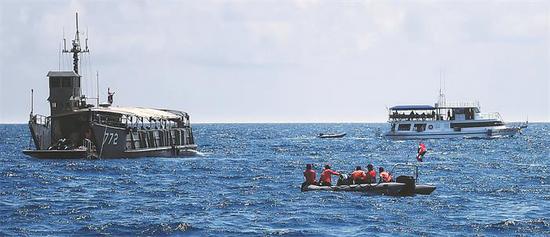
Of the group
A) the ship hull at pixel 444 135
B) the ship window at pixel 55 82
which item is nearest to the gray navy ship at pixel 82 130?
the ship window at pixel 55 82

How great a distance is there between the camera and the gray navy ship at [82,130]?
76.4 meters

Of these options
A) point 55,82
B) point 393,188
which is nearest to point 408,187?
point 393,188

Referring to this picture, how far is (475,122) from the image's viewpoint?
135 m

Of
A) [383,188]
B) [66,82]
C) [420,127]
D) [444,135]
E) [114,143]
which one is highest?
[66,82]

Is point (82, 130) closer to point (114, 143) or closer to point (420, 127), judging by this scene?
point (114, 143)

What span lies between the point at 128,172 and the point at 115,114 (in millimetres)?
15827

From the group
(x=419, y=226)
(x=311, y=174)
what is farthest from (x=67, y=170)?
(x=419, y=226)

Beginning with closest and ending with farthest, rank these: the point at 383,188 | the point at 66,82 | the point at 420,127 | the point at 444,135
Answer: the point at 383,188, the point at 66,82, the point at 420,127, the point at 444,135

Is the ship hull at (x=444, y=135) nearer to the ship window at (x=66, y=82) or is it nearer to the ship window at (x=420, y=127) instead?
the ship window at (x=420, y=127)

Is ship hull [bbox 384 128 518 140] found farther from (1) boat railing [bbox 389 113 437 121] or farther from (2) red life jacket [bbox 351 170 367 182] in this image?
(2) red life jacket [bbox 351 170 367 182]

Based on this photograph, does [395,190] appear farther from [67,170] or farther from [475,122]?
[475,122]

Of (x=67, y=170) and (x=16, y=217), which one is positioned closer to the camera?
(x=16, y=217)

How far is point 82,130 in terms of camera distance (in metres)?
79.9

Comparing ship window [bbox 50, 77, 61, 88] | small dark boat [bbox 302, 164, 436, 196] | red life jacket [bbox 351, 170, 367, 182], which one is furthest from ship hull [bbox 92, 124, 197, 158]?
A: red life jacket [bbox 351, 170, 367, 182]
